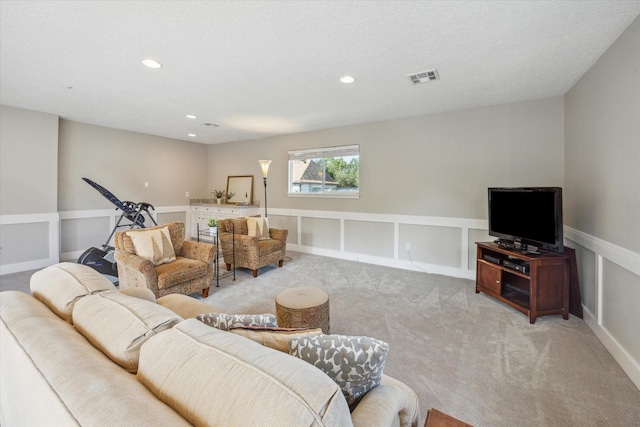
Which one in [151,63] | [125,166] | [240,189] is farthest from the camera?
[240,189]

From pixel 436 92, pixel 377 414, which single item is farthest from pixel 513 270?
pixel 377 414


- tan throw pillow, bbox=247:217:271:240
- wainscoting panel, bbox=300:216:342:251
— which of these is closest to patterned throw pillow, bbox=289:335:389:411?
tan throw pillow, bbox=247:217:271:240

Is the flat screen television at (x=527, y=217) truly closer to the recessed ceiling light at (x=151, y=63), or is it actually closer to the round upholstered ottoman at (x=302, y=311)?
the round upholstered ottoman at (x=302, y=311)

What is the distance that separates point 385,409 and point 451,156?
3.86m

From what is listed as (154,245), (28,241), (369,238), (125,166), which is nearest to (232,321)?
(154,245)

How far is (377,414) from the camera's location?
0.86m

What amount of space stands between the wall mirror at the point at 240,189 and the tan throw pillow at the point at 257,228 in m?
1.88

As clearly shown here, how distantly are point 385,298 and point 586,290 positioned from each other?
6.25 ft

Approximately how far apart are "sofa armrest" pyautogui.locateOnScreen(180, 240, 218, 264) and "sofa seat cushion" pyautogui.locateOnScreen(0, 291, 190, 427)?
219 centimetres

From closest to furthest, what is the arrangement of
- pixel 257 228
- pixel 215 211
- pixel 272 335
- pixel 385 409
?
pixel 385 409 → pixel 272 335 → pixel 257 228 → pixel 215 211

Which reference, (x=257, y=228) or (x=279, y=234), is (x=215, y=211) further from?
(x=279, y=234)

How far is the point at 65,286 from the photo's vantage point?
1.27m

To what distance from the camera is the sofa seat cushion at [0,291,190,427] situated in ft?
1.99

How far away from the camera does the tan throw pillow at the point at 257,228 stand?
4.36 metres
